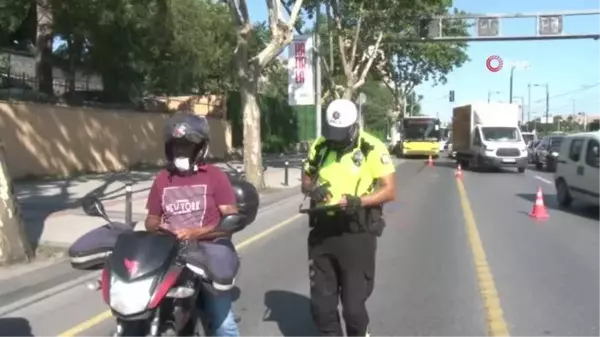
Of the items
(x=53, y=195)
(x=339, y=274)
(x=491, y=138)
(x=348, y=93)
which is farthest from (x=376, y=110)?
→ (x=339, y=274)

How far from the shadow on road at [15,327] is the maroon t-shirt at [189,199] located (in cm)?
261

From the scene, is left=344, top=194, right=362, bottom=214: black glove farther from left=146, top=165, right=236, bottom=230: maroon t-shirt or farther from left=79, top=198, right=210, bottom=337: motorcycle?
left=79, top=198, right=210, bottom=337: motorcycle

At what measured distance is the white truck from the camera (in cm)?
3288

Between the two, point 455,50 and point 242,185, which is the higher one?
point 455,50

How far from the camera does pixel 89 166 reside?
25.8 m

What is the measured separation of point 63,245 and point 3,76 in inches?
722

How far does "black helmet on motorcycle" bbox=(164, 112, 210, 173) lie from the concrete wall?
15.1 metres

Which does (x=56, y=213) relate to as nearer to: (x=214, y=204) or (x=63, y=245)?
(x=63, y=245)

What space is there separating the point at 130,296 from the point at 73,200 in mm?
13757

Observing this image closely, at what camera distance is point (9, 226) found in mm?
8938

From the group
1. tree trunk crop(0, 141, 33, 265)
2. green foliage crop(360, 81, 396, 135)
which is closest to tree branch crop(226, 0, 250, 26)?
tree trunk crop(0, 141, 33, 265)

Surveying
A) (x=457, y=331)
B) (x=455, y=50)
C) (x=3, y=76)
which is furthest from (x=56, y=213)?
(x=455, y=50)

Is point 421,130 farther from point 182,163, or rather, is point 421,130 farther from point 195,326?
point 195,326

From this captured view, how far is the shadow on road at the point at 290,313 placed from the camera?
649 cm
